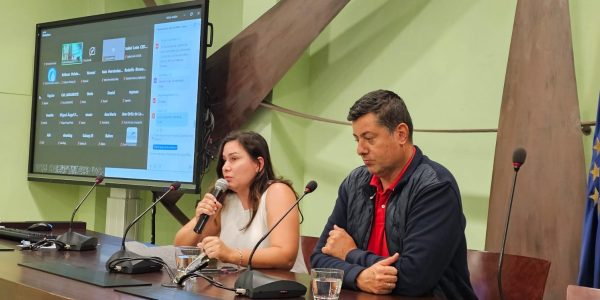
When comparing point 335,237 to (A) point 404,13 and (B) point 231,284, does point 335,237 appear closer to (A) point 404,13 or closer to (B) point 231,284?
(B) point 231,284

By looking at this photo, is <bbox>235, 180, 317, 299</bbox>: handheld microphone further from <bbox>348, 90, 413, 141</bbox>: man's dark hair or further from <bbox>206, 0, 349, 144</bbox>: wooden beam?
<bbox>206, 0, 349, 144</bbox>: wooden beam

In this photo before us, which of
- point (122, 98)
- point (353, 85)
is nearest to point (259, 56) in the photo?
point (353, 85)

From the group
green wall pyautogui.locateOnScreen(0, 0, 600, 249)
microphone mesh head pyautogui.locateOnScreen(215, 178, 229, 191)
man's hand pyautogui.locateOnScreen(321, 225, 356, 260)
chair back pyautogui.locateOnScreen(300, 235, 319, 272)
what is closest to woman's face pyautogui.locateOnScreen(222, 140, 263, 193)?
microphone mesh head pyautogui.locateOnScreen(215, 178, 229, 191)

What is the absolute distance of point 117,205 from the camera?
4648mm

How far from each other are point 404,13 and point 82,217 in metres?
2.52

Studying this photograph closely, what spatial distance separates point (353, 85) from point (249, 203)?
50.4 inches

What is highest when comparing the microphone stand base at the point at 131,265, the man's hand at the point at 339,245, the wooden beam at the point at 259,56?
the wooden beam at the point at 259,56

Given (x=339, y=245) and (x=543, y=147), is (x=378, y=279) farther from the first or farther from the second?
(x=543, y=147)

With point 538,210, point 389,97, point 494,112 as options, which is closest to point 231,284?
point 389,97

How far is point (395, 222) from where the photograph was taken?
2.41 meters

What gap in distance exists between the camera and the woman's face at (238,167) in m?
3.07

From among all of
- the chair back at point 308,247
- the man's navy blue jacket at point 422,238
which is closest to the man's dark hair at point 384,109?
the man's navy blue jacket at point 422,238

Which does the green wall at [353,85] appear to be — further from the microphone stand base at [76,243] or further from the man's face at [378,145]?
the microphone stand base at [76,243]

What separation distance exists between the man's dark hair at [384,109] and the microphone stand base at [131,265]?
806 mm
